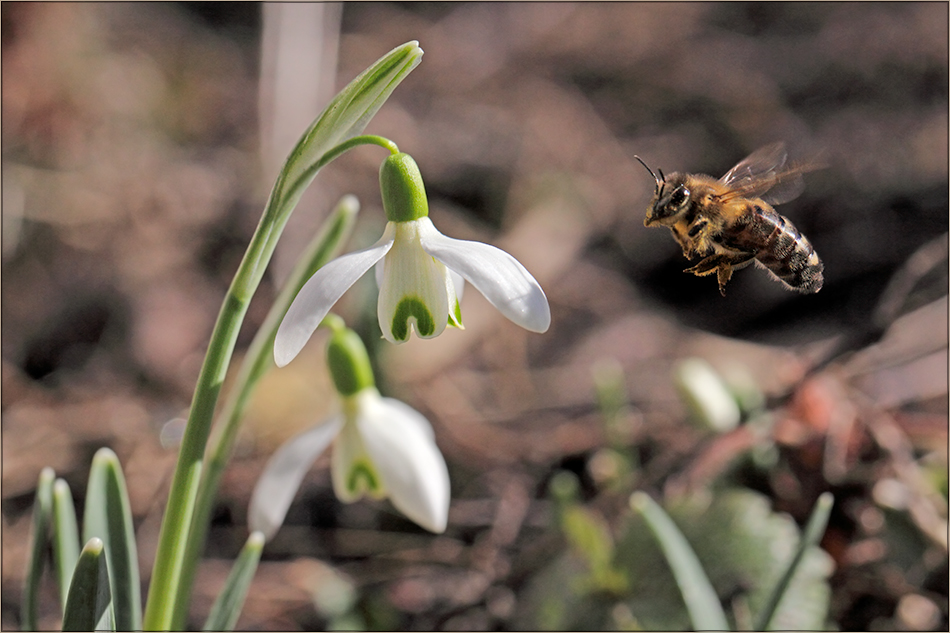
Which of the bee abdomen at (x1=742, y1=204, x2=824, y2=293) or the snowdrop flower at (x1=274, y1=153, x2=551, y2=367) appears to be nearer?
the snowdrop flower at (x1=274, y1=153, x2=551, y2=367)

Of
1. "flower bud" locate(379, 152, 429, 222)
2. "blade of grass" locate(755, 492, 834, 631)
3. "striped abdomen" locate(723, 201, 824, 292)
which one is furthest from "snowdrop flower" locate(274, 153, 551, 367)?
"blade of grass" locate(755, 492, 834, 631)

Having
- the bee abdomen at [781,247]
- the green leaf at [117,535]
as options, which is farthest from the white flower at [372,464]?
the bee abdomen at [781,247]

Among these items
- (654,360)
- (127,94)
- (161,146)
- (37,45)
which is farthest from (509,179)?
(37,45)

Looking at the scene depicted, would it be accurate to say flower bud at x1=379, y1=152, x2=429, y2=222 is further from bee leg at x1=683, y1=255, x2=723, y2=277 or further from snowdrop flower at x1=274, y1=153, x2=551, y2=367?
bee leg at x1=683, y1=255, x2=723, y2=277

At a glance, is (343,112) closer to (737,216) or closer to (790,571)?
(737,216)

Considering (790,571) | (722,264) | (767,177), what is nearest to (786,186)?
(767,177)

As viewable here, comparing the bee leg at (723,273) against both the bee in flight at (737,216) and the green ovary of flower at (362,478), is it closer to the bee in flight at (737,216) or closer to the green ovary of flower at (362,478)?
the bee in flight at (737,216)
